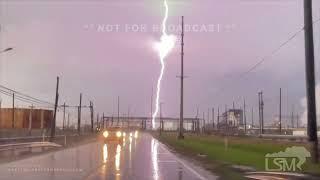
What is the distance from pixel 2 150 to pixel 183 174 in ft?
74.1

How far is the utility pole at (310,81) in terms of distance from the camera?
2334 centimetres

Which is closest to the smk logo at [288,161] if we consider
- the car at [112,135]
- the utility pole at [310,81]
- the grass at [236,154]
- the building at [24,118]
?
the grass at [236,154]

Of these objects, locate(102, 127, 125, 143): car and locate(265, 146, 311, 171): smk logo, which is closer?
locate(265, 146, 311, 171): smk logo

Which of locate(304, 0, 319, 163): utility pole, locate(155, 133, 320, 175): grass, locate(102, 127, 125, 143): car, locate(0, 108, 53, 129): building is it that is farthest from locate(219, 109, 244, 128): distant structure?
locate(304, 0, 319, 163): utility pole

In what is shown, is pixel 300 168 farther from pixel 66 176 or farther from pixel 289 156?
pixel 66 176

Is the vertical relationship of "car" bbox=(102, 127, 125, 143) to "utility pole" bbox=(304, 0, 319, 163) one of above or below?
below

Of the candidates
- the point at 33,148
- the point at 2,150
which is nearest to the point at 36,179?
the point at 2,150

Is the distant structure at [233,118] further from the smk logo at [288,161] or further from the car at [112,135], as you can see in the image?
the smk logo at [288,161]

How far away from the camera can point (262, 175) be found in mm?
19609

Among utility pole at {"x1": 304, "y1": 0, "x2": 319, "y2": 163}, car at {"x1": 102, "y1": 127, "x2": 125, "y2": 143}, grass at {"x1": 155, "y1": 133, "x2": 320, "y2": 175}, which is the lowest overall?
grass at {"x1": 155, "y1": 133, "x2": 320, "y2": 175}

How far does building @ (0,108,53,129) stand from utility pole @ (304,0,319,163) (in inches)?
2824

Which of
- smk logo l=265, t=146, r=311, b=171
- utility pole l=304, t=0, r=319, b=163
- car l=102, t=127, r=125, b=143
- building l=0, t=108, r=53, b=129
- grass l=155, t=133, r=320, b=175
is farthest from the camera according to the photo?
building l=0, t=108, r=53, b=129

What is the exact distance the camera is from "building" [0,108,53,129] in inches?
3730

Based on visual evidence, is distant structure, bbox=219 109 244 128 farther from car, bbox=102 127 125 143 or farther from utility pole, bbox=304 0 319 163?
utility pole, bbox=304 0 319 163
